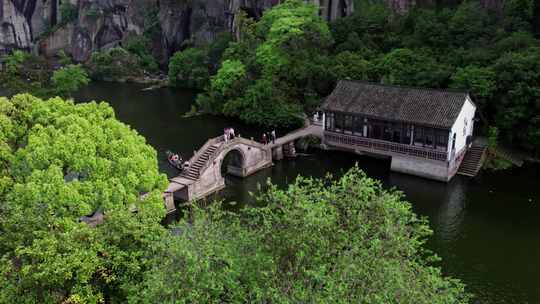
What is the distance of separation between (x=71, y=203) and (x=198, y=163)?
64.4 ft

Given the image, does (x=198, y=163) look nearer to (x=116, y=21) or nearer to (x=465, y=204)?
(x=465, y=204)

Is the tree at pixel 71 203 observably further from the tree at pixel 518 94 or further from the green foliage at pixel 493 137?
the tree at pixel 518 94

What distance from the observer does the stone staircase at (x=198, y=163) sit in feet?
138

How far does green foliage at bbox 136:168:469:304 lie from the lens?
54.3ft

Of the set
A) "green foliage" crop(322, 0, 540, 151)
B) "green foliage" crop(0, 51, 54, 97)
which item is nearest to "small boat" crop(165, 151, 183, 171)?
"green foliage" crop(322, 0, 540, 151)

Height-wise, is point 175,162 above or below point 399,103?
below

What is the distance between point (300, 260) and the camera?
17.5 meters

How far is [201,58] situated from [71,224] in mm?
61644

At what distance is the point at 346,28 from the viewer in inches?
2660

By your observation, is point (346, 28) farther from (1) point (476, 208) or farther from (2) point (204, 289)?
(2) point (204, 289)

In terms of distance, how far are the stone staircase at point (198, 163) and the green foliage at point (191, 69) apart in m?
36.8

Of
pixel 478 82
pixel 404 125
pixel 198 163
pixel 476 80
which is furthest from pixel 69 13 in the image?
pixel 478 82

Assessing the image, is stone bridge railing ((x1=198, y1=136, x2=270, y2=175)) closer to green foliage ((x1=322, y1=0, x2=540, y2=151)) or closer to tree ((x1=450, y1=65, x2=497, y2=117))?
green foliage ((x1=322, y1=0, x2=540, y2=151))

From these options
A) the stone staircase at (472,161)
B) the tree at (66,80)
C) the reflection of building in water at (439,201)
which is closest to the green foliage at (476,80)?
the stone staircase at (472,161)
